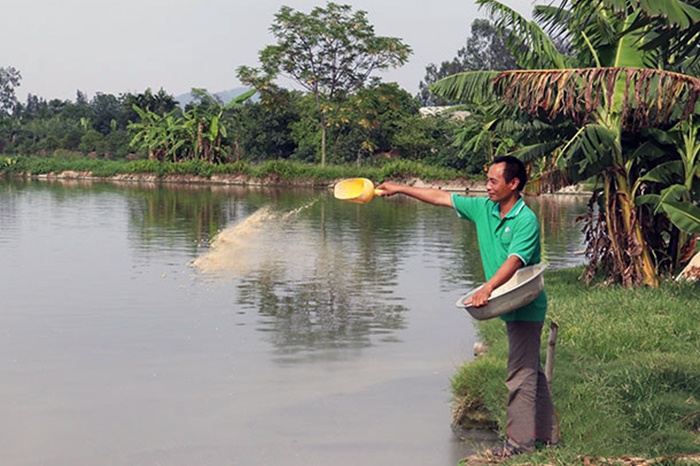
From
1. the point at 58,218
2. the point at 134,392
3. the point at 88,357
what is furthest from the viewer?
the point at 58,218

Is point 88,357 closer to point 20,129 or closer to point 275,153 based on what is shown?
point 275,153

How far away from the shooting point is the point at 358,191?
646 cm

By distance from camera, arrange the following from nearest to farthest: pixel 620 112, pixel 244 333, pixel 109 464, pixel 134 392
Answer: pixel 109 464, pixel 134 392, pixel 244 333, pixel 620 112

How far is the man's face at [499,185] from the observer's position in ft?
20.1

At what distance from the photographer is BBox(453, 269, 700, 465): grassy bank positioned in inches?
Answer: 267

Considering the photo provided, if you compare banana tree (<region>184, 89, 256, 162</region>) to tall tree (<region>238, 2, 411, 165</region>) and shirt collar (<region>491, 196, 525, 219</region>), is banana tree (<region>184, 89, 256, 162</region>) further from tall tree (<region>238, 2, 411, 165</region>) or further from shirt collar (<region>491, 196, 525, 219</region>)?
shirt collar (<region>491, 196, 525, 219</region>)

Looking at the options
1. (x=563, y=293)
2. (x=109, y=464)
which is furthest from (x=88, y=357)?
(x=563, y=293)

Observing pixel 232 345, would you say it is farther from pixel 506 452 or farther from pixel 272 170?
pixel 272 170

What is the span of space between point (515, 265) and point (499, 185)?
0.49 m

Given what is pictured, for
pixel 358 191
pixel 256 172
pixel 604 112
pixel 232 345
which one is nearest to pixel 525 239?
pixel 358 191

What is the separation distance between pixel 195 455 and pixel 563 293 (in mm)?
7315

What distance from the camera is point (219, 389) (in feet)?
32.1

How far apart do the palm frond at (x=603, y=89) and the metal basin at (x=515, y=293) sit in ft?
14.9

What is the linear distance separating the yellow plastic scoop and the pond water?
2.22 m
